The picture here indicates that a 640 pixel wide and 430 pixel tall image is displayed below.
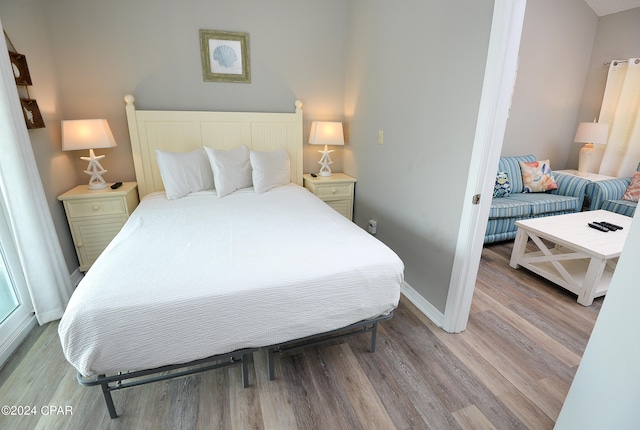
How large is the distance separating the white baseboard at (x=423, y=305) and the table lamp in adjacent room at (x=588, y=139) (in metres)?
3.50

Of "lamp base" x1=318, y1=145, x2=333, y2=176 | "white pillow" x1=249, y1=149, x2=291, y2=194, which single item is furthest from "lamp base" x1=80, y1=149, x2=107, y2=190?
"lamp base" x1=318, y1=145, x2=333, y2=176

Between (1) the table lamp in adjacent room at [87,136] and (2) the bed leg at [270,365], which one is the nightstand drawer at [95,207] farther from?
(2) the bed leg at [270,365]

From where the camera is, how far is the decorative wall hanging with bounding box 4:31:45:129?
1934 millimetres

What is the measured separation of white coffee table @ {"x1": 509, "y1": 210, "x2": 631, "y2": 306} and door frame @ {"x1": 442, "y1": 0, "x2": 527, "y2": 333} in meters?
1.13

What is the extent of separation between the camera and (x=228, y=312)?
128cm

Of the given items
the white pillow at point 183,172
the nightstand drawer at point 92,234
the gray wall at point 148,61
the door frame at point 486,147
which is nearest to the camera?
the door frame at point 486,147

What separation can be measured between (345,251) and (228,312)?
663 millimetres

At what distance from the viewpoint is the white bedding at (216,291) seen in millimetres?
1178

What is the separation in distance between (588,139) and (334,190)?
3520 millimetres

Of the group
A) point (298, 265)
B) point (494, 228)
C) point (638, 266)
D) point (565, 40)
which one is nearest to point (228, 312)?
point (298, 265)

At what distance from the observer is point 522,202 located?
3271 mm

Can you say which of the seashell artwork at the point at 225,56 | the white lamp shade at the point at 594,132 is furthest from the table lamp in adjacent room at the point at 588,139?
the seashell artwork at the point at 225,56

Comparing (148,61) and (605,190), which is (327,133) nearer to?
(148,61)

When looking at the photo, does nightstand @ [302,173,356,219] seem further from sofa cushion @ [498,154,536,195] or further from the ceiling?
the ceiling
